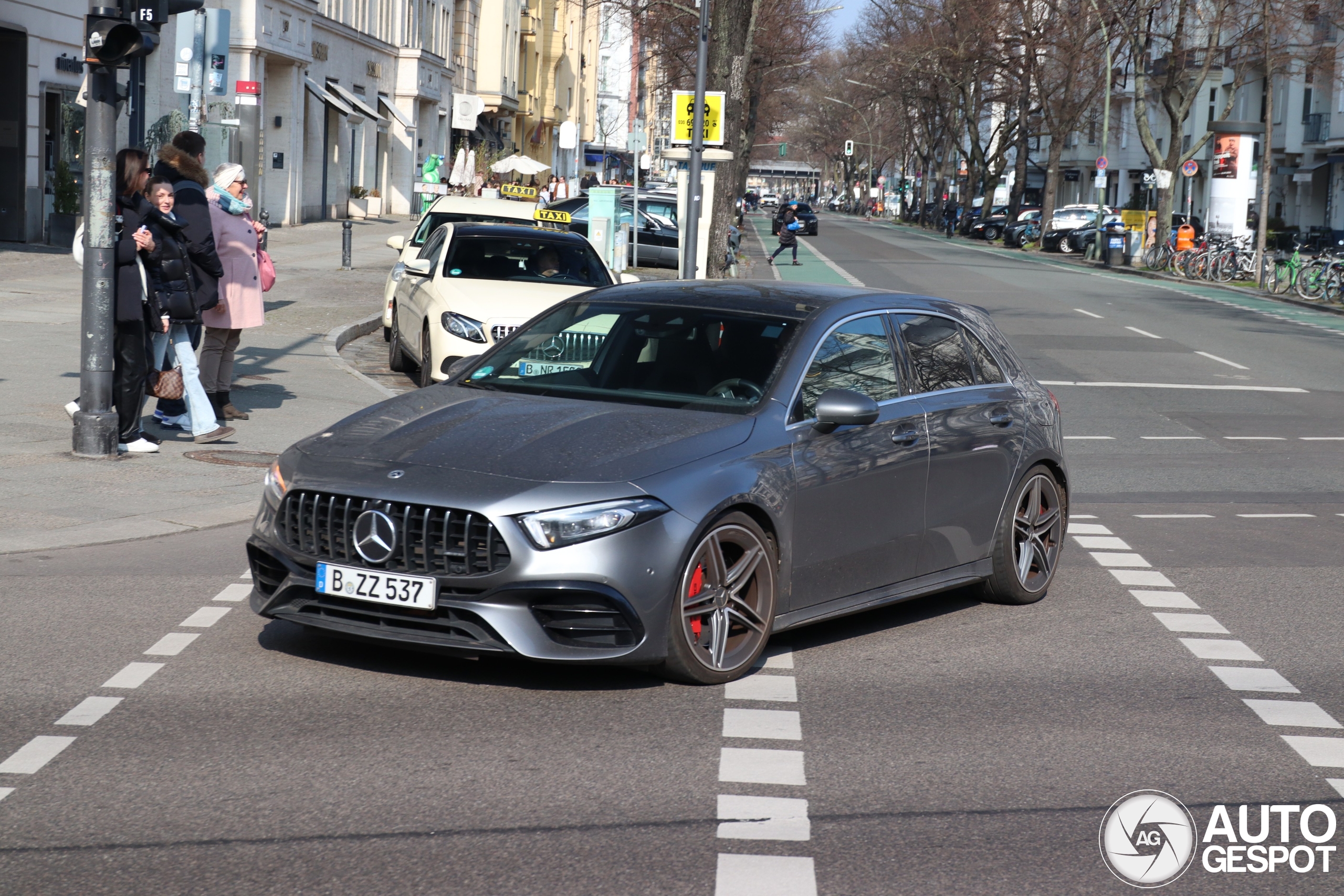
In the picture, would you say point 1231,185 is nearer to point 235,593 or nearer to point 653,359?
point 653,359

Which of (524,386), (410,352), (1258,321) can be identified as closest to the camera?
(524,386)

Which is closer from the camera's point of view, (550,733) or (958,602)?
(550,733)

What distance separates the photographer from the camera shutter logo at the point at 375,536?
561cm

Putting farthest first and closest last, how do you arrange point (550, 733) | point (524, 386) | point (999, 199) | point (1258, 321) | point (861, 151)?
point (861, 151) < point (999, 199) < point (1258, 321) < point (524, 386) < point (550, 733)

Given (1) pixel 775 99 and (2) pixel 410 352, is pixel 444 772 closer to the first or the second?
(2) pixel 410 352

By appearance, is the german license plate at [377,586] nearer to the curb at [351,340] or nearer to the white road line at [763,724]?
the white road line at [763,724]

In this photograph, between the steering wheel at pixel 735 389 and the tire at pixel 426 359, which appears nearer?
the steering wheel at pixel 735 389

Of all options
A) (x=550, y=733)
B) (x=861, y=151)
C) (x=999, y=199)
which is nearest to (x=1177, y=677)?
(x=550, y=733)

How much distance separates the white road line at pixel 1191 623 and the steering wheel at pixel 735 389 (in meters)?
2.30

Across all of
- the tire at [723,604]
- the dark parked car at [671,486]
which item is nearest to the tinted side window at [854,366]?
the dark parked car at [671,486]

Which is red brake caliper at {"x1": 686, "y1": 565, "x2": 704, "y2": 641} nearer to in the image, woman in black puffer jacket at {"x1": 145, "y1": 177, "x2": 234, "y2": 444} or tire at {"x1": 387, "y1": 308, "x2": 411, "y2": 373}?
woman in black puffer jacket at {"x1": 145, "y1": 177, "x2": 234, "y2": 444}

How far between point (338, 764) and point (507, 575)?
891 mm

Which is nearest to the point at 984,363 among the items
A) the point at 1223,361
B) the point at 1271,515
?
the point at 1271,515

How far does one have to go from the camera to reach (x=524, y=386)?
6.84m
